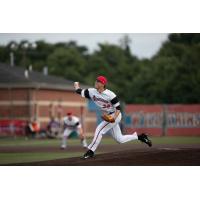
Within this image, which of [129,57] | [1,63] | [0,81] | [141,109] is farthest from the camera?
[129,57]

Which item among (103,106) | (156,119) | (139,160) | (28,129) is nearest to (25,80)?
(28,129)

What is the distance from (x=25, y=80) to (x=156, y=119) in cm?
568

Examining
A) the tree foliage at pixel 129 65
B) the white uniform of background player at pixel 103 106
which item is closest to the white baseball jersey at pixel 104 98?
the white uniform of background player at pixel 103 106

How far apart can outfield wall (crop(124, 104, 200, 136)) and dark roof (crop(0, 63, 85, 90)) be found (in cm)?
370

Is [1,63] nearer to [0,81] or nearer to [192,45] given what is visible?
[0,81]

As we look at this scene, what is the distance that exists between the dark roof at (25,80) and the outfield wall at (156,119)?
370 centimetres

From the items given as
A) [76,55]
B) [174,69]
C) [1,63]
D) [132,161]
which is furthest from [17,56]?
[132,161]

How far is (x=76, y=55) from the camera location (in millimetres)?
33969

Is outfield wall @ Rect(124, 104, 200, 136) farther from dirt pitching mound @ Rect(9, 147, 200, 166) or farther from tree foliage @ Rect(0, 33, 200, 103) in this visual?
dirt pitching mound @ Rect(9, 147, 200, 166)

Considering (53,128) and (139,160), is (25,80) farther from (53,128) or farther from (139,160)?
(139,160)

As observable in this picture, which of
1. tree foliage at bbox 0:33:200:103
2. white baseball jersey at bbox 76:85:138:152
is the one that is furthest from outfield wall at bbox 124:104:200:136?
white baseball jersey at bbox 76:85:138:152

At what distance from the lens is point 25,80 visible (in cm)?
2656

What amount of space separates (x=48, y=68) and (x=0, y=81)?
39.6 feet
